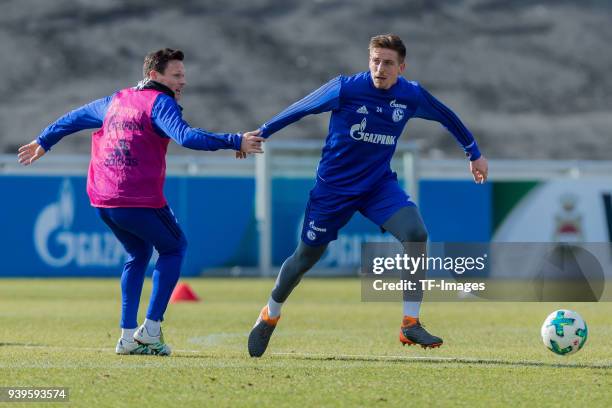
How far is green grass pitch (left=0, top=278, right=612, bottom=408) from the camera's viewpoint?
625cm

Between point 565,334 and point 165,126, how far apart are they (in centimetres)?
297

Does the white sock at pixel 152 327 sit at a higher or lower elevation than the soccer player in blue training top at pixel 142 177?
lower

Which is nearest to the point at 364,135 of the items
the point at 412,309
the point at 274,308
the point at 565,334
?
the point at 412,309

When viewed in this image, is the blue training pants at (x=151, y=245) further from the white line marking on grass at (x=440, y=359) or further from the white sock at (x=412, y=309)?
the white sock at (x=412, y=309)

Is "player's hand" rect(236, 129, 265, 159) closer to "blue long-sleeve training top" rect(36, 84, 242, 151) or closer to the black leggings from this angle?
"blue long-sleeve training top" rect(36, 84, 242, 151)

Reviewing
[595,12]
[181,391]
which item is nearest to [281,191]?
[181,391]

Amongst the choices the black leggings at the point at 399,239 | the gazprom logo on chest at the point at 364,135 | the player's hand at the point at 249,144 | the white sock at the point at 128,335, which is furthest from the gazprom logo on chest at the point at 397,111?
the white sock at the point at 128,335

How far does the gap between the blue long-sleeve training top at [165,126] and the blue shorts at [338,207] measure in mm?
1009

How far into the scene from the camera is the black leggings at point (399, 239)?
827 cm

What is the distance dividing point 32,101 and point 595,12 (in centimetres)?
1982

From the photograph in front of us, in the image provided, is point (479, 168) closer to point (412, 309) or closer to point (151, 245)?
point (412, 309)

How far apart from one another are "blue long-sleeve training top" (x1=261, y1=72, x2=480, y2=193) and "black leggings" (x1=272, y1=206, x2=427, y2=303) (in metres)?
0.34

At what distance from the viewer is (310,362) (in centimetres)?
784

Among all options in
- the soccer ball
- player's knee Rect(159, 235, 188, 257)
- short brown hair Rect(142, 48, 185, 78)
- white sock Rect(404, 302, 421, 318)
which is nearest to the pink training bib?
short brown hair Rect(142, 48, 185, 78)
